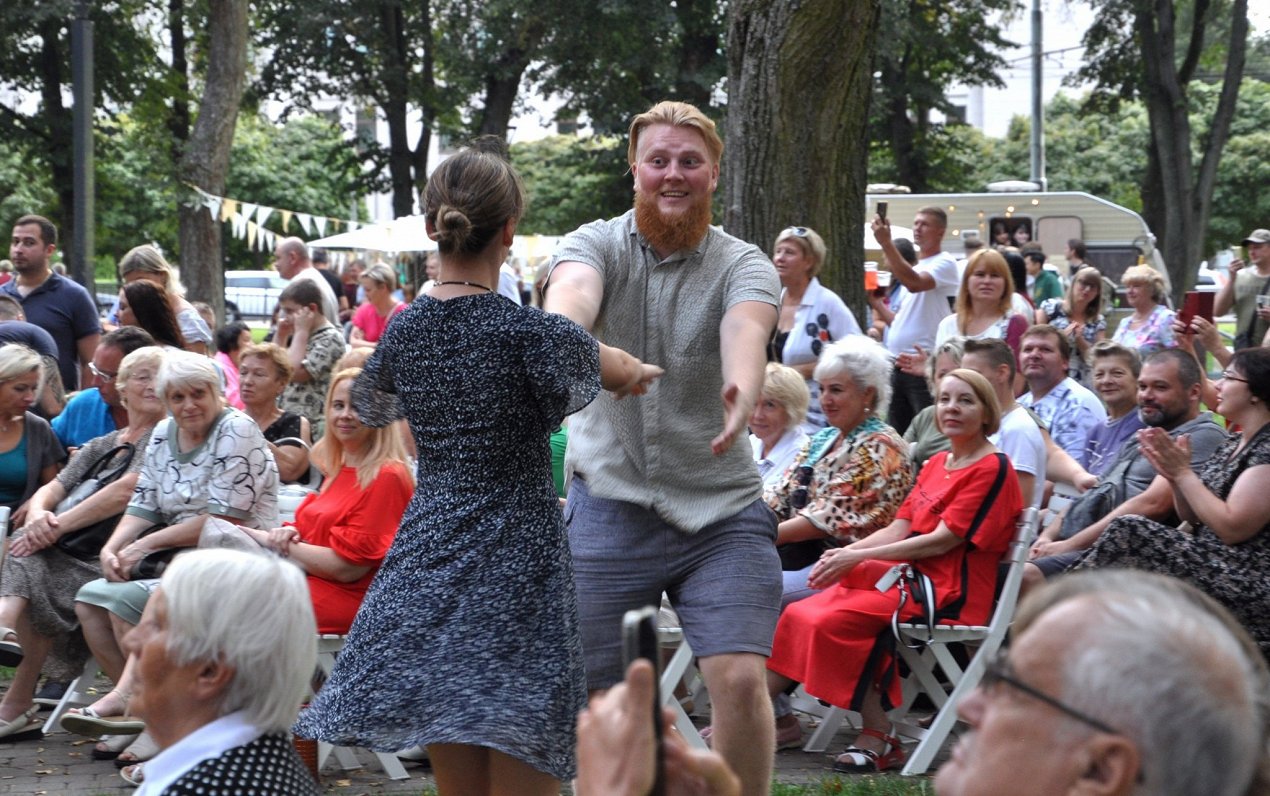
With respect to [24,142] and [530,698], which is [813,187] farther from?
[24,142]

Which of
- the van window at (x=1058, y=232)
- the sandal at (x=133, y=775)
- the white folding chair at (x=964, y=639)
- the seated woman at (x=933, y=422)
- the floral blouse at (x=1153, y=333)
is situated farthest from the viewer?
the van window at (x=1058, y=232)

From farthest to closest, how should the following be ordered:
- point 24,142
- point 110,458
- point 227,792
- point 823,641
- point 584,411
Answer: point 24,142, point 110,458, point 823,641, point 584,411, point 227,792

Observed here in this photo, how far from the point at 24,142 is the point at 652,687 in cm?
2595

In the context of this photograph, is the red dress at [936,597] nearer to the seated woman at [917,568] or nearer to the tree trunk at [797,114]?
the seated woman at [917,568]

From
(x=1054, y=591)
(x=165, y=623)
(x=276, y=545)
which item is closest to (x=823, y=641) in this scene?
(x=276, y=545)

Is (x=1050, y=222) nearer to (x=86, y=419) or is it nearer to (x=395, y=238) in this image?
(x=395, y=238)

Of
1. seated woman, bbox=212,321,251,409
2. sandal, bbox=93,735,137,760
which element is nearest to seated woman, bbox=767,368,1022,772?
sandal, bbox=93,735,137,760

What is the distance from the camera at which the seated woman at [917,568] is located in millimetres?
6148

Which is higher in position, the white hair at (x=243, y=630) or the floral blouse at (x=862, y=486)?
the white hair at (x=243, y=630)

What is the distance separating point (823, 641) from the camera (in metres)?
6.21

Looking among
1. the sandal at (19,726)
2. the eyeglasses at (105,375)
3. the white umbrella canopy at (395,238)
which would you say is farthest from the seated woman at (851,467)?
the white umbrella canopy at (395,238)

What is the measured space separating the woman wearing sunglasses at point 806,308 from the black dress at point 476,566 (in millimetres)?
4694

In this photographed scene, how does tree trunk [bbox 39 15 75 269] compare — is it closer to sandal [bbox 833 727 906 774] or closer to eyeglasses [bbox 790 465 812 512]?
eyeglasses [bbox 790 465 812 512]

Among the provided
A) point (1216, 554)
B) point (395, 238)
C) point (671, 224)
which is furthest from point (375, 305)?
point (395, 238)
